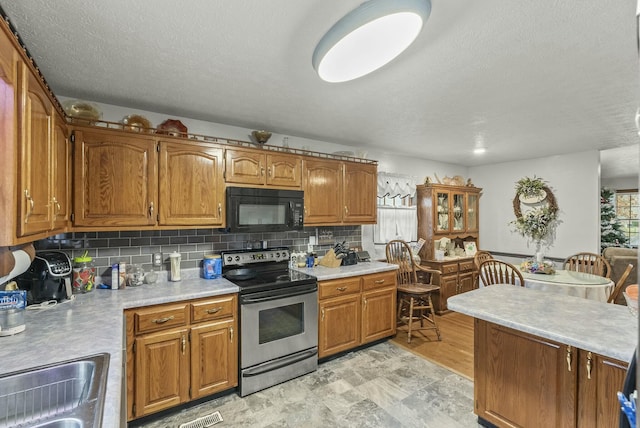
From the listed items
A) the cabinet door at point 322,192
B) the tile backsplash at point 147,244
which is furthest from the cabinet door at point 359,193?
the tile backsplash at point 147,244

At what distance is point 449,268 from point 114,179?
4.30 metres

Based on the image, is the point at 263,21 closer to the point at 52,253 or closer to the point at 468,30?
the point at 468,30

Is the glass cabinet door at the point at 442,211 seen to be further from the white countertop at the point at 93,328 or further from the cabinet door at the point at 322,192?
the white countertop at the point at 93,328

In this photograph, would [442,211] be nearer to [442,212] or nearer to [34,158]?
[442,212]

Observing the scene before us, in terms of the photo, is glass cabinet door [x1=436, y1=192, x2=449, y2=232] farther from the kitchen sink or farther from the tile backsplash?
the kitchen sink

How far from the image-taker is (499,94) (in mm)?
2303

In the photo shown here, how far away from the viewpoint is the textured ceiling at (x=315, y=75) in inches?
54.0

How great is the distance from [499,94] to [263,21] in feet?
6.20

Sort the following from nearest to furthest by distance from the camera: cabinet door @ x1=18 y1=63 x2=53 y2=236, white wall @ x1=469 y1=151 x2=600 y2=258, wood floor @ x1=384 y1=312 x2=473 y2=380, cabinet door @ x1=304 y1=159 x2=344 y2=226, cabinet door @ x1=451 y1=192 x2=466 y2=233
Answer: cabinet door @ x1=18 y1=63 x2=53 y2=236 → wood floor @ x1=384 y1=312 x2=473 y2=380 → cabinet door @ x1=304 y1=159 x2=344 y2=226 → white wall @ x1=469 y1=151 x2=600 y2=258 → cabinet door @ x1=451 y1=192 x2=466 y2=233

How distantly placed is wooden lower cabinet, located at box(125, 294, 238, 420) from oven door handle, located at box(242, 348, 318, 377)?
0.40ft

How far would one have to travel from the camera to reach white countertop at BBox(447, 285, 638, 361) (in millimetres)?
1303

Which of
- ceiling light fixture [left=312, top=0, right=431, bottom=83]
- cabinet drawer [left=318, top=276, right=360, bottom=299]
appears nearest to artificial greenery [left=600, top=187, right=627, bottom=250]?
cabinet drawer [left=318, top=276, right=360, bottom=299]

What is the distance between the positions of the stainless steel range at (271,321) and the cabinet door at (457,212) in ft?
10.3

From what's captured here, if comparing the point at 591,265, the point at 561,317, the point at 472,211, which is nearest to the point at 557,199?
the point at 472,211
